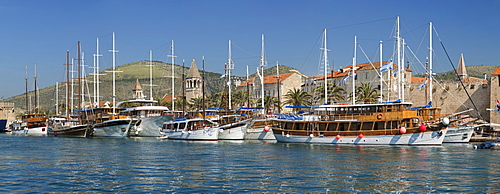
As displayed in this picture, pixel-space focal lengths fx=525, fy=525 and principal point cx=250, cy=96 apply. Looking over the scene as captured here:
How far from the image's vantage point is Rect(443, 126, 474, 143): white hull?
1836 inches

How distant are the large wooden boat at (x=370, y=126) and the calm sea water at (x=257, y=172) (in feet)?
18.0

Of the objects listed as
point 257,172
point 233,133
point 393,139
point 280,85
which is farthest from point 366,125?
point 280,85

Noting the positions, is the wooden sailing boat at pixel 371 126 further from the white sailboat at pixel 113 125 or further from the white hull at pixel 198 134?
the white sailboat at pixel 113 125

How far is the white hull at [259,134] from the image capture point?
2228 inches

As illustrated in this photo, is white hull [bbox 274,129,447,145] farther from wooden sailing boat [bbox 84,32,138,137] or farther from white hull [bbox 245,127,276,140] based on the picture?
wooden sailing boat [bbox 84,32,138,137]

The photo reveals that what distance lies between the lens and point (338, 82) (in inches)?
3583

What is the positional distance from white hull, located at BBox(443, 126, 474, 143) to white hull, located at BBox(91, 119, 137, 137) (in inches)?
1482

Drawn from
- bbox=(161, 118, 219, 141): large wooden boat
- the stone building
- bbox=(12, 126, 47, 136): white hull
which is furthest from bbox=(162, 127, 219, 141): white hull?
the stone building

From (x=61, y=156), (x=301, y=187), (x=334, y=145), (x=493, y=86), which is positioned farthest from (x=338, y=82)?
(x=301, y=187)

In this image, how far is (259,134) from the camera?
57.2 metres

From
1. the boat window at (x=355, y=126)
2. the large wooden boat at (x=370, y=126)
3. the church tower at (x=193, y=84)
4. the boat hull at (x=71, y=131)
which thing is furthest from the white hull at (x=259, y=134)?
the church tower at (x=193, y=84)

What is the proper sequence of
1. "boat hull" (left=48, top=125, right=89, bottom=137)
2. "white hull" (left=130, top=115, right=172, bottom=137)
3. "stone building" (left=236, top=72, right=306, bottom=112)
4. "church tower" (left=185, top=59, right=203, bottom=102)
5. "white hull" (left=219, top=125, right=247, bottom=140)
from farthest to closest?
"church tower" (left=185, top=59, right=203, bottom=102)
"stone building" (left=236, top=72, right=306, bottom=112)
"boat hull" (left=48, top=125, right=89, bottom=137)
"white hull" (left=130, top=115, right=172, bottom=137)
"white hull" (left=219, top=125, right=247, bottom=140)

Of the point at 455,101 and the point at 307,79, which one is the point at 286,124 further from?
the point at 307,79

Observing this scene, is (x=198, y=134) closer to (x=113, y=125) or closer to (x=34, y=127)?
(x=113, y=125)
